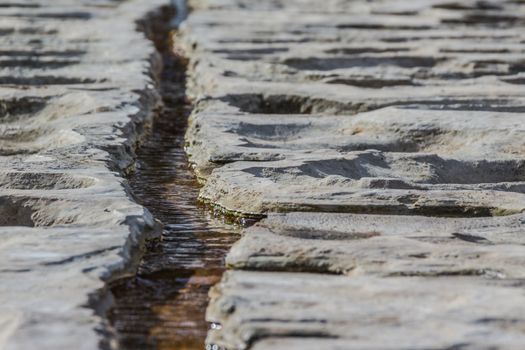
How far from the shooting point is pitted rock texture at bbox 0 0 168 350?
2.02 m

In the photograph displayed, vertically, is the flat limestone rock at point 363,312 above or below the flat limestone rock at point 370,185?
above

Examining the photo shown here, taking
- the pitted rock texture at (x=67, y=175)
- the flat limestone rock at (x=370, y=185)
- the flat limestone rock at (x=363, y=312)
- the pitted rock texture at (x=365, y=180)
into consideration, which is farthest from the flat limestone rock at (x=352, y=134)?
the flat limestone rock at (x=363, y=312)

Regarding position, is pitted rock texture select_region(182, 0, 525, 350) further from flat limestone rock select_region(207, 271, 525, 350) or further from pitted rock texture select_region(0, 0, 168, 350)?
pitted rock texture select_region(0, 0, 168, 350)

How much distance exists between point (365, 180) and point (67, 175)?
31.3 inches

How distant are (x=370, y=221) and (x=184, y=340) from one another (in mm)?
776

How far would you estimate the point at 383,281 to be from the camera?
2168 millimetres

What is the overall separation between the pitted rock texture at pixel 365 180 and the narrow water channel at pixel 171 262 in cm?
6

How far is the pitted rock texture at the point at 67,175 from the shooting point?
2021mm

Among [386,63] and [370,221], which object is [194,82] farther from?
[370,221]

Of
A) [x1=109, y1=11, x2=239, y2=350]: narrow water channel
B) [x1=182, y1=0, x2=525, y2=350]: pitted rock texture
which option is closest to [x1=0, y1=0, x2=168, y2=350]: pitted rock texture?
[x1=109, y1=11, x2=239, y2=350]: narrow water channel

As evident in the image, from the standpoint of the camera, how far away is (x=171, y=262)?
8.27 feet

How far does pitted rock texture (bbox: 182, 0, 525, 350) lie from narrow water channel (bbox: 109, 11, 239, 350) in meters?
0.06

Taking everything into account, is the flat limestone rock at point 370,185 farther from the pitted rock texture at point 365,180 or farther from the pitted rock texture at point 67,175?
the pitted rock texture at point 67,175

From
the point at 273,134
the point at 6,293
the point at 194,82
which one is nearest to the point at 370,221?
the point at 6,293
